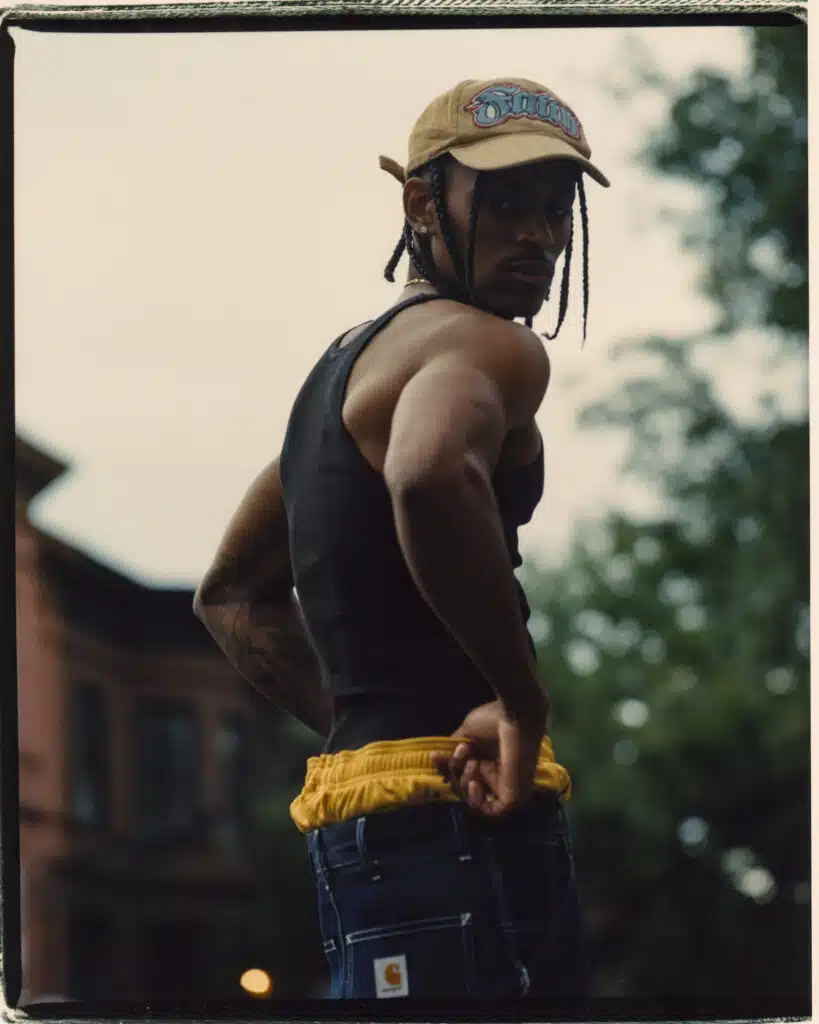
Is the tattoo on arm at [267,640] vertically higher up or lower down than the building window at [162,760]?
higher up

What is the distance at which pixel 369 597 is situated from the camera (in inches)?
126

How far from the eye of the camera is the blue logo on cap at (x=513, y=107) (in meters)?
3.26

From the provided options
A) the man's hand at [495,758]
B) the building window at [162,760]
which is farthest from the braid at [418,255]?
the building window at [162,760]

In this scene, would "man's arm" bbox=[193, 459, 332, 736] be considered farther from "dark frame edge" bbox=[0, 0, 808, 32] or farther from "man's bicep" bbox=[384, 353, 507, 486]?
"dark frame edge" bbox=[0, 0, 808, 32]

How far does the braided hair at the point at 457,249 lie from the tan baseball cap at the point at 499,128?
37 millimetres

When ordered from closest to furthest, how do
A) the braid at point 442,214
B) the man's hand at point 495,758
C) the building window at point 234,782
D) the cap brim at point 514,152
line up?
the man's hand at point 495,758 < the cap brim at point 514,152 < the braid at point 442,214 < the building window at point 234,782

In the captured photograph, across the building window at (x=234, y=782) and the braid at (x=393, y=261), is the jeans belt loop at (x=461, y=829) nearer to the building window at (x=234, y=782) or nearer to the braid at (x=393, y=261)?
the braid at (x=393, y=261)

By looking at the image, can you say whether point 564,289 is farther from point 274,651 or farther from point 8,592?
point 8,592

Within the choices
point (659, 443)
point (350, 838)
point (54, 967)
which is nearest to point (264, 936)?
point (54, 967)

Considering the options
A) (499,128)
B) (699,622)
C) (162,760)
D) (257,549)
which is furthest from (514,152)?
(699,622)

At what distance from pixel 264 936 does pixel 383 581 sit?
684cm

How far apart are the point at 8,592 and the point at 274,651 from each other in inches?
21.1

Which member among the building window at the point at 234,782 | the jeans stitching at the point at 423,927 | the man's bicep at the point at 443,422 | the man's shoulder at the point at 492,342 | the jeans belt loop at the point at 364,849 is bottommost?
the building window at the point at 234,782

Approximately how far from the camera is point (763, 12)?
3.62 meters
